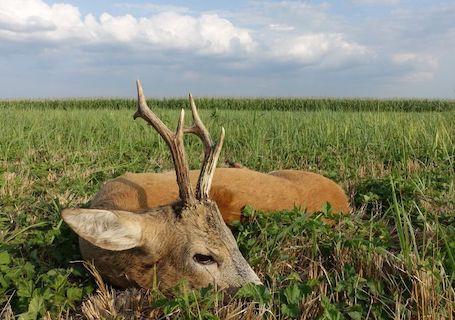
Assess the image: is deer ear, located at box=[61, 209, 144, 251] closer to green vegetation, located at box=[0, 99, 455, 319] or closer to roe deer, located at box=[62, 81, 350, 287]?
roe deer, located at box=[62, 81, 350, 287]

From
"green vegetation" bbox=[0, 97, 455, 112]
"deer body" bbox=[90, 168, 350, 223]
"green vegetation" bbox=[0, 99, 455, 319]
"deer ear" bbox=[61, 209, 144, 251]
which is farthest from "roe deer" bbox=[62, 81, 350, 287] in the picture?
"green vegetation" bbox=[0, 97, 455, 112]

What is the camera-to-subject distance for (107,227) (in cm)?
261

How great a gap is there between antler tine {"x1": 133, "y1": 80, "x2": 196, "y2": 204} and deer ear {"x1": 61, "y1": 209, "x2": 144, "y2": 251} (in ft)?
1.06

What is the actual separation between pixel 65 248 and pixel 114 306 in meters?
1.08

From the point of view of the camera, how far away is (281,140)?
8.30 m

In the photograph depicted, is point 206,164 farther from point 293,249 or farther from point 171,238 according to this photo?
point 293,249

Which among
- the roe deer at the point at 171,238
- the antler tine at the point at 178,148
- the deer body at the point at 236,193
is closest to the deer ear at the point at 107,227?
the roe deer at the point at 171,238

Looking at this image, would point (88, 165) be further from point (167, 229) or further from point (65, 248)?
point (167, 229)

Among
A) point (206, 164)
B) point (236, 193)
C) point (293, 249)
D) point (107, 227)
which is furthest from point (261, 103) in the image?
point (107, 227)

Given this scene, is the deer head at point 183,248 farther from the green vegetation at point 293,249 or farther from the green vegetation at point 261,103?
the green vegetation at point 261,103

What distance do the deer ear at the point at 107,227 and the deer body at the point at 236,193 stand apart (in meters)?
0.78

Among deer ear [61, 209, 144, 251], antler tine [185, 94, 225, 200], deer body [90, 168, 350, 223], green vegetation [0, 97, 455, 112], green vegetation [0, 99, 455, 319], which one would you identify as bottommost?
green vegetation [0, 97, 455, 112]

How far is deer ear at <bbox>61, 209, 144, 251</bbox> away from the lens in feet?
8.13

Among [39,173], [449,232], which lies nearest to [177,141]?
[449,232]
